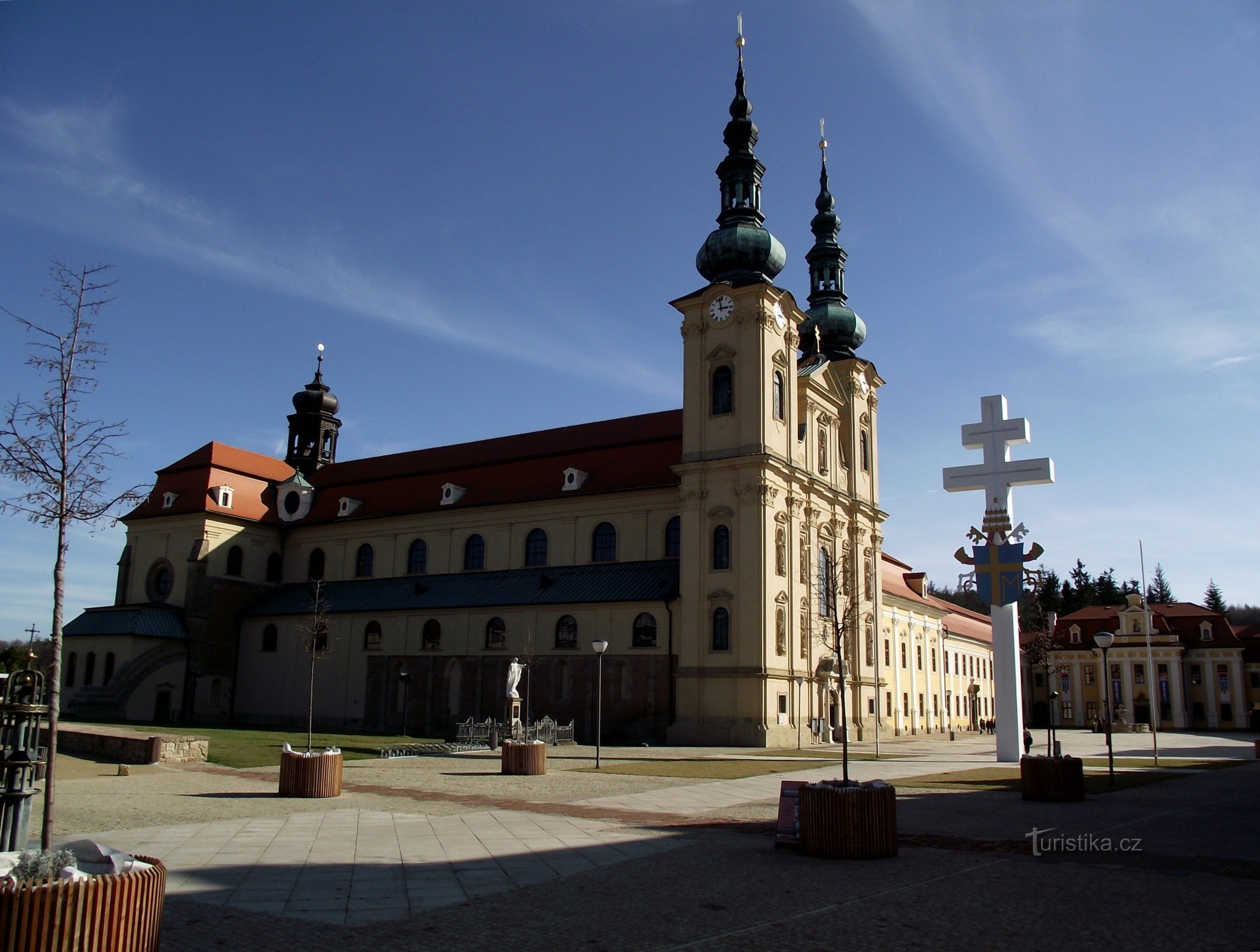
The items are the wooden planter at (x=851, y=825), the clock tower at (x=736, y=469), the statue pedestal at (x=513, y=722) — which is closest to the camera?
the wooden planter at (x=851, y=825)

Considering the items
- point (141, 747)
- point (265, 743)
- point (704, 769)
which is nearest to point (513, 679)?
point (265, 743)

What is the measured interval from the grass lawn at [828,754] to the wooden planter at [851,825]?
20318mm

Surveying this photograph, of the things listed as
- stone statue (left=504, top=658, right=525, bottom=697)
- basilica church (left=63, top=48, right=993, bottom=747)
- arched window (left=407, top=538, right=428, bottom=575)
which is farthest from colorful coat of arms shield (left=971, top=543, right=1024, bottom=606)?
arched window (left=407, top=538, right=428, bottom=575)

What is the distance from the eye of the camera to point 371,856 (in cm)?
1222

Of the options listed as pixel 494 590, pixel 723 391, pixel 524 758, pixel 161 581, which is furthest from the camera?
pixel 161 581

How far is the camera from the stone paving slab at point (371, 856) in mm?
9789

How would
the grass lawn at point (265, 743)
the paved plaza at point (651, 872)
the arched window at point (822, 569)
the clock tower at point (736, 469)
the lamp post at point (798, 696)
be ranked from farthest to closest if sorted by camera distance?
the arched window at point (822, 569)
the lamp post at point (798, 696)
the clock tower at point (736, 469)
the grass lawn at point (265, 743)
the paved plaza at point (651, 872)

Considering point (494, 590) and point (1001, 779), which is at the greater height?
point (494, 590)

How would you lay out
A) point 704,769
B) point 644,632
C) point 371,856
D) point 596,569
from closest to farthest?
point 371,856
point 704,769
point 644,632
point 596,569

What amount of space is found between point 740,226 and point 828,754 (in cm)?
2487

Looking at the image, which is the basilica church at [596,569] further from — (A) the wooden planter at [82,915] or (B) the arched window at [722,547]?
(A) the wooden planter at [82,915]

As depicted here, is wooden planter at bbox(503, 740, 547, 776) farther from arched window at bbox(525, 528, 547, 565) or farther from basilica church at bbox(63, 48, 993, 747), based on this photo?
arched window at bbox(525, 528, 547, 565)

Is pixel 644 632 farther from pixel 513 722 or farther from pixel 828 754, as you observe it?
pixel 828 754

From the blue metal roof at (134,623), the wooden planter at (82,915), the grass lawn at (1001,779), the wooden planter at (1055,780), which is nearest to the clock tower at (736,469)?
the grass lawn at (1001,779)
